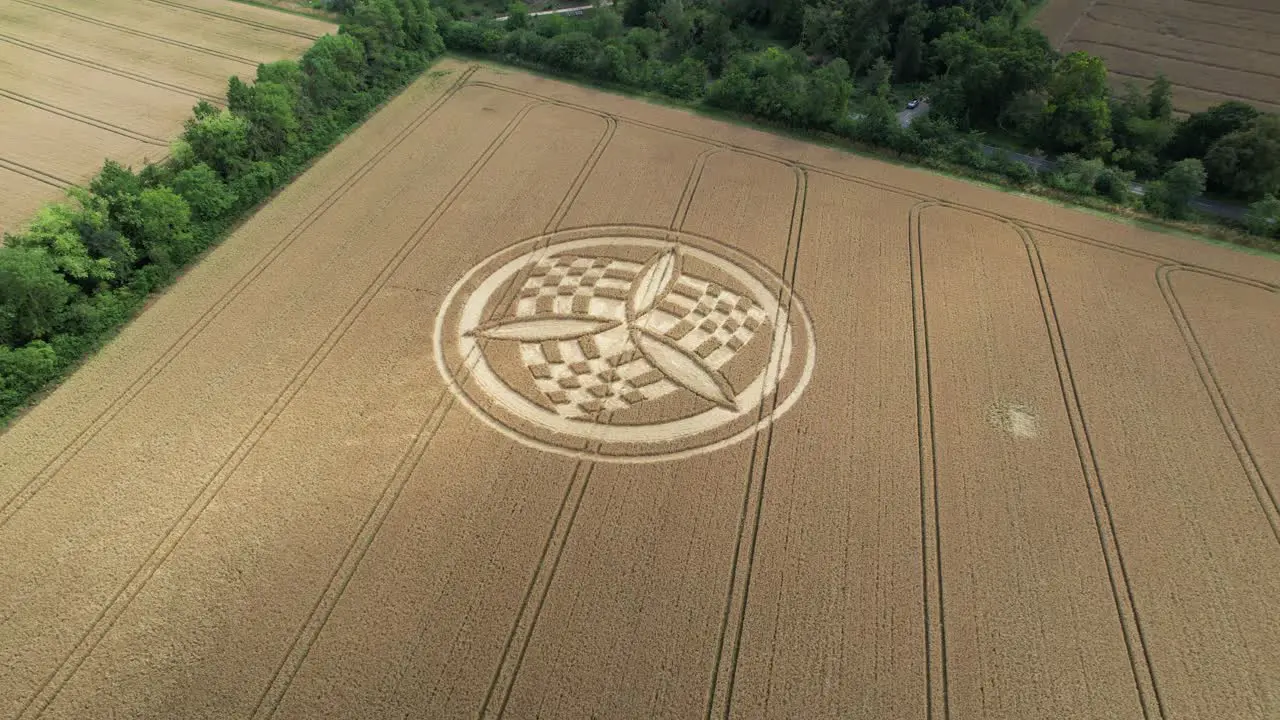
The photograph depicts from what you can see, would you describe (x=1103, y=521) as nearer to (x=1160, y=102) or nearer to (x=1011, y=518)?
(x=1011, y=518)

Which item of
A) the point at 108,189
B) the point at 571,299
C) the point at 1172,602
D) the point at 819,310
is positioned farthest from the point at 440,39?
the point at 1172,602

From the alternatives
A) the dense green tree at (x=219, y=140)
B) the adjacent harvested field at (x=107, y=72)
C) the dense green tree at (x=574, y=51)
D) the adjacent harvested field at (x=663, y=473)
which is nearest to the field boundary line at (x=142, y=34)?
the adjacent harvested field at (x=107, y=72)

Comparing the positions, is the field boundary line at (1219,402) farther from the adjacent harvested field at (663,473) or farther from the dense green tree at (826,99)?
the dense green tree at (826,99)

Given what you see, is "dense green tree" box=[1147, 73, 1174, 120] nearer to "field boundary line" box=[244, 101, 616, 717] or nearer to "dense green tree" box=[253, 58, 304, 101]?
"field boundary line" box=[244, 101, 616, 717]

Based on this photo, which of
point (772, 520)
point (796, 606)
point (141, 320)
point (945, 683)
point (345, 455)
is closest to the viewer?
point (945, 683)

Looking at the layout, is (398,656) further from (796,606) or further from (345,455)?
(796,606)
